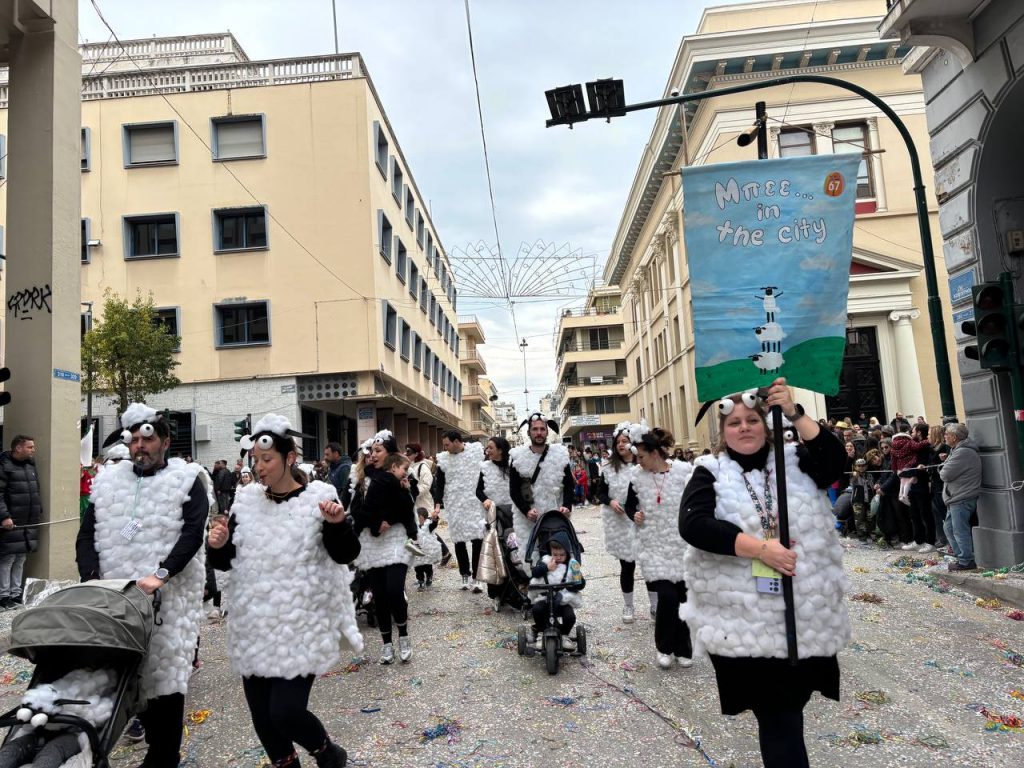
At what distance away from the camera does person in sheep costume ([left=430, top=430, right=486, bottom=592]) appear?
32.3 ft

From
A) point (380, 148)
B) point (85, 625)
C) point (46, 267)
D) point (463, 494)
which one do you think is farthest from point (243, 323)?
point (85, 625)

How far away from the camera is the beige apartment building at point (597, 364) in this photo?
215 ft

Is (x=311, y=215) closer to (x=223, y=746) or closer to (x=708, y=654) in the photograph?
(x=223, y=746)

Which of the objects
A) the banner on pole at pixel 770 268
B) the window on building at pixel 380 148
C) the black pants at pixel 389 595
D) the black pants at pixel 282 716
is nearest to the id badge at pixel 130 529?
the black pants at pixel 282 716

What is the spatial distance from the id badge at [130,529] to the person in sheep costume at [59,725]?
106cm

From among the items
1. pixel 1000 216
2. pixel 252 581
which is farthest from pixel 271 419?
pixel 1000 216

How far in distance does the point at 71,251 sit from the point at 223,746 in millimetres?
7567

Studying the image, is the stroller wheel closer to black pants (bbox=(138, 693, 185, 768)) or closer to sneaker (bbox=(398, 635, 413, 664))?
sneaker (bbox=(398, 635, 413, 664))

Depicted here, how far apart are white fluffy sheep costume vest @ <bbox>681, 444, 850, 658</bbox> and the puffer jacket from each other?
323 inches

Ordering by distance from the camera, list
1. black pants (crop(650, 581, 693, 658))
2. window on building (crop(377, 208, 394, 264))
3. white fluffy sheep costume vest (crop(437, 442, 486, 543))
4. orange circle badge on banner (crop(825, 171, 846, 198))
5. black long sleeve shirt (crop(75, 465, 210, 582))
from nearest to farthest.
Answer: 1. orange circle badge on banner (crop(825, 171, 846, 198))
2. black long sleeve shirt (crop(75, 465, 210, 582))
3. black pants (crop(650, 581, 693, 658))
4. white fluffy sheep costume vest (crop(437, 442, 486, 543))
5. window on building (crop(377, 208, 394, 264))

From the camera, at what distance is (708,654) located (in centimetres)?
313

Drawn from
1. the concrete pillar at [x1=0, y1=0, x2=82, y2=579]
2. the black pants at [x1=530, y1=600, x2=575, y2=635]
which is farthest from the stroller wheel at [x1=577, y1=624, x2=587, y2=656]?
the concrete pillar at [x1=0, y1=0, x2=82, y2=579]

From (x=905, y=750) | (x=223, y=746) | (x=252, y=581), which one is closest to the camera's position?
(x=252, y=581)

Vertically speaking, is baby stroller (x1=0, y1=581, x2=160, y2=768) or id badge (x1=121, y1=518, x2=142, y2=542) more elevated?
id badge (x1=121, y1=518, x2=142, y2=542)
